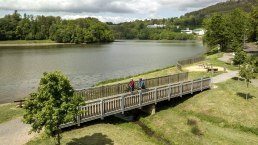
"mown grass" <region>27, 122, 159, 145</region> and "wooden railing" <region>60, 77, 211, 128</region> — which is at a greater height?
"wooden railing" <region>60, 77, 211, 128</region>

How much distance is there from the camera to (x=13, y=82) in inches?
1788

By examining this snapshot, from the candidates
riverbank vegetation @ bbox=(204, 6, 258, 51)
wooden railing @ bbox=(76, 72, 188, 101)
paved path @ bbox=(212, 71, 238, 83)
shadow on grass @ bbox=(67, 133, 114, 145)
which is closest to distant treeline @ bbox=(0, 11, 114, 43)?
riverbank vegetation @ bbox=(204, 6, 258, 51)

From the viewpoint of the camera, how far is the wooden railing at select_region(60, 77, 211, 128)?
20.3 meters

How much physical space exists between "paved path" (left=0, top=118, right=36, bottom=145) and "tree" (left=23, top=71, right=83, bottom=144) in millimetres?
3913

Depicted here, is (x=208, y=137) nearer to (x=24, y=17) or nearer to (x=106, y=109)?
(x=106, y=109)

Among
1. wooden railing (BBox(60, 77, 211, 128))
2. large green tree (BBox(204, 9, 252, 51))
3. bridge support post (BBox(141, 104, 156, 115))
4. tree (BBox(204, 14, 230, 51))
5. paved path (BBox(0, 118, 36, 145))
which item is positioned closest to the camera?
paved path (BBox(0, 118, 36, 145))

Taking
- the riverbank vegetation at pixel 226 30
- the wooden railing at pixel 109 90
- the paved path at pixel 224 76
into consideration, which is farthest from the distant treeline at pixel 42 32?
the wooden railing at pixel 109 90

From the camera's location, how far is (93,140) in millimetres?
18188

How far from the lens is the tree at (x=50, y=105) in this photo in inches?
551

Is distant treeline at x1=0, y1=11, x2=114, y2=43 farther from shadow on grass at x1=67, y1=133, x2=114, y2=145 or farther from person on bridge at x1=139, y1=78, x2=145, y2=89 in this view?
shadow on grass at x1=67, y1=133, x2=114, y2=145

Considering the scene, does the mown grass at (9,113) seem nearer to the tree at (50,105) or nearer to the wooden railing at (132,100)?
the wooden railing at (132,100)

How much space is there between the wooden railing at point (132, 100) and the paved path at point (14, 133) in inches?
93.7

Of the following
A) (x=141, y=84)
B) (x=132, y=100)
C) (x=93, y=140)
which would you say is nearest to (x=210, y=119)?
(x=132, y=100)

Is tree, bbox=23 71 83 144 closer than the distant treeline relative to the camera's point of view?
Yes
